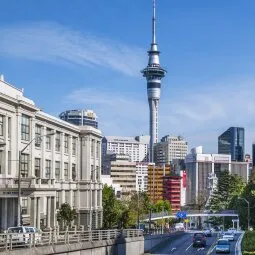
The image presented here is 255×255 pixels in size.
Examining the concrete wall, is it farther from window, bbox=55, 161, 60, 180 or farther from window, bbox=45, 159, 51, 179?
window, bbox=55, 161, 60, 180

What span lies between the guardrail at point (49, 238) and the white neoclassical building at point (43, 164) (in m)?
6.69

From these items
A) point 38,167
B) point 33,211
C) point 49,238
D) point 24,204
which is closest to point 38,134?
point 38,167

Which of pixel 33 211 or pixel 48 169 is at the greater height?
pixel 48 169

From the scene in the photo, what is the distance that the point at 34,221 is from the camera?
75.8 metres

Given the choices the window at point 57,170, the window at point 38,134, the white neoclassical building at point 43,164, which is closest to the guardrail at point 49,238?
the white neoclassical building at point 43,164

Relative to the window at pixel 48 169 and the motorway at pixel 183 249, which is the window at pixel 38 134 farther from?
the motorway at pixel 183 249

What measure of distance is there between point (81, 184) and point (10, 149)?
34.5 m

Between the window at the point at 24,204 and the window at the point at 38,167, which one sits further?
the window at the point at 38,167

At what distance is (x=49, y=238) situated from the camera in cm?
4234

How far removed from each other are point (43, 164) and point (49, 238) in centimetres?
4376

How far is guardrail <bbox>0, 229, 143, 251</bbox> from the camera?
3648cm

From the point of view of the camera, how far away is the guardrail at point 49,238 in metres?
36.5

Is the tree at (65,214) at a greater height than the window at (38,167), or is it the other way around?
the window at (38,167)

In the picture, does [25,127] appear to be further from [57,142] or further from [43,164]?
[57,142]
